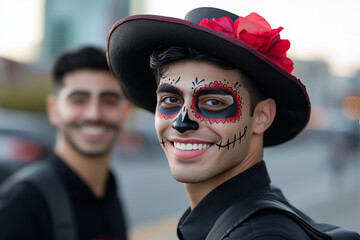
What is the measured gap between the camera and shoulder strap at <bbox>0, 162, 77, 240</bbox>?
2947mm

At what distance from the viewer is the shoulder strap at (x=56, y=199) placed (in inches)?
116

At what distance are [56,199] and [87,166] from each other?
0.47m

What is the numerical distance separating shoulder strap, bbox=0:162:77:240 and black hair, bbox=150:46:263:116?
1358 mm

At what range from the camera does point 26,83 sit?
2409cm

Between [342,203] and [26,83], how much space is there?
1788cm

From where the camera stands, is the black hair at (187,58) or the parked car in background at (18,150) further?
the parked car in background at (18,150)

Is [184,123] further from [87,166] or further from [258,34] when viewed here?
[87,166]

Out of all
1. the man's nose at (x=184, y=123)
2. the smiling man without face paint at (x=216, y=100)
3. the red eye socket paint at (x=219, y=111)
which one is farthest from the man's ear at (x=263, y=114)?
the man's nose at (x=184, y=123)

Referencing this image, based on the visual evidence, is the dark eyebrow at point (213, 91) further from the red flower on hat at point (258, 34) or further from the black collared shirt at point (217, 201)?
the black collared shirt at point (217, 201)

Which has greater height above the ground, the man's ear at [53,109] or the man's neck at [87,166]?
the man's ear at [53,109]

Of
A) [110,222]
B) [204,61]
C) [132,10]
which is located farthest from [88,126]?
[132,10]

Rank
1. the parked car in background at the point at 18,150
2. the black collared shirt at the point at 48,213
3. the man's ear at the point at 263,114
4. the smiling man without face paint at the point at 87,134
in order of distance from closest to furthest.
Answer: the man's ear at the point at 263,114 → the black collared shirt at the point at 48,213 → the smiling man without face paint at the point at 87,134 → the parked car in background at the point at 18,150

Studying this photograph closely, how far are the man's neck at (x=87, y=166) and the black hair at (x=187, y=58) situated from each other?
1.55 meters

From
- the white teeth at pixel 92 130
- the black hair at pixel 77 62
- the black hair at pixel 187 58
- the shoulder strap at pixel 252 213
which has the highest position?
the black hair at pixel 187 58
